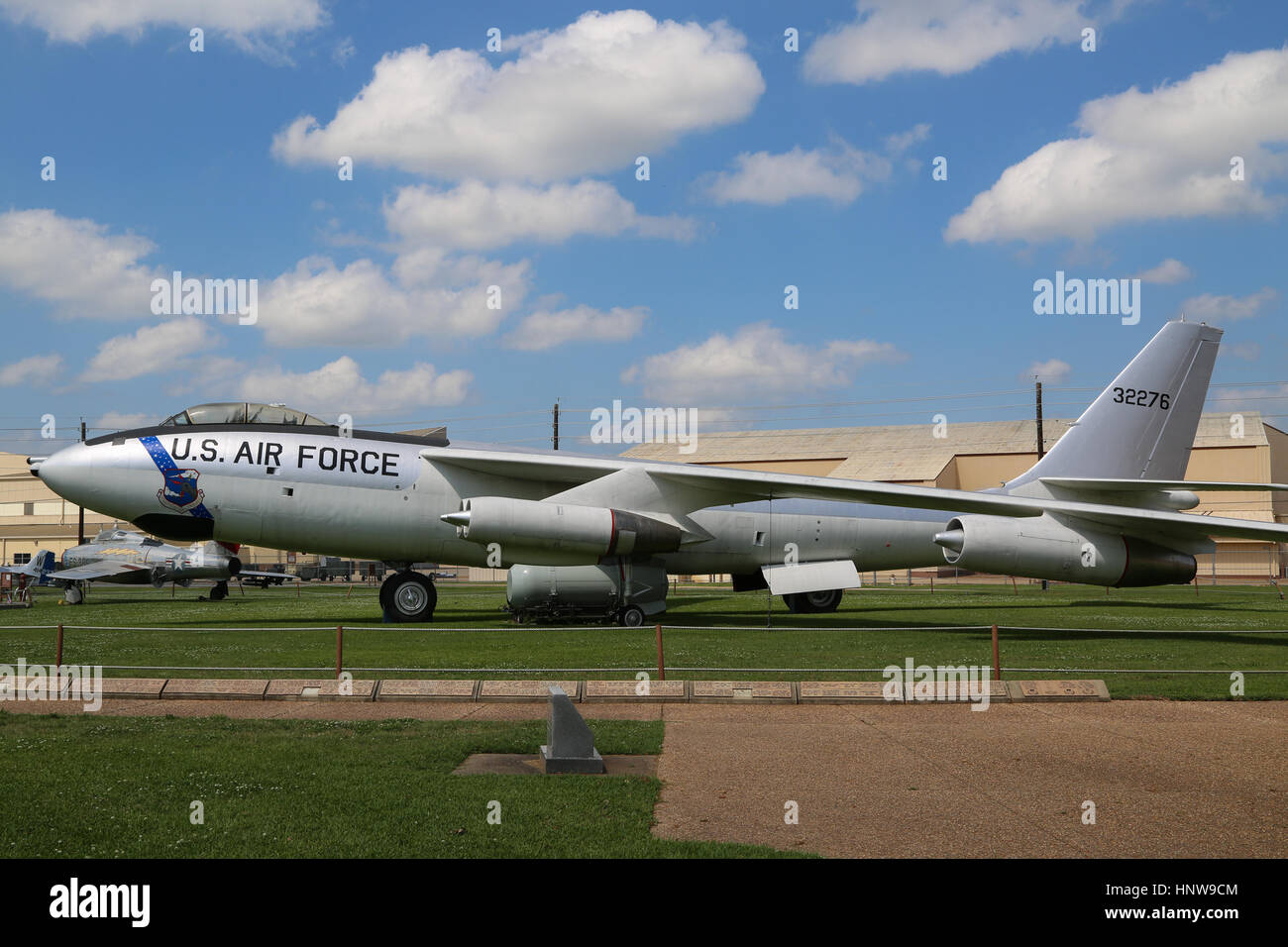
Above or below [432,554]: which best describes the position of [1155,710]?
below

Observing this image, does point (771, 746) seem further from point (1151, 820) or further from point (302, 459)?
point (302, 459)

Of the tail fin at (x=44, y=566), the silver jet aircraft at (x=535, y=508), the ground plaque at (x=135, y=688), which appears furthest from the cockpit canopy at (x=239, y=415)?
the tail fin at (x=44, y=566)

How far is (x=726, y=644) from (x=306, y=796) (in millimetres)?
11661

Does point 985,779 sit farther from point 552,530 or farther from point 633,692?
point 552,530

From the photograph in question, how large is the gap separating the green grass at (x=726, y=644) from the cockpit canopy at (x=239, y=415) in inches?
172

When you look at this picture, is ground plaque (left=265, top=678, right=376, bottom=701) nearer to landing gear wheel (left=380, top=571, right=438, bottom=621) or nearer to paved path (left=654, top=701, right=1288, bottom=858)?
paved path (left=654, top=701, right=1288, bottom=858)

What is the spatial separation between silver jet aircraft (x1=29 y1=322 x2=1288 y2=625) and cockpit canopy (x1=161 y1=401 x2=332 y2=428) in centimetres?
3

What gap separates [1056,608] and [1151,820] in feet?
81.2

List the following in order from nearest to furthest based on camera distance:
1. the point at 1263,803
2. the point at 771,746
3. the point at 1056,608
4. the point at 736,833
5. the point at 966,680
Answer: the point at 736,833 → the point at 1263,803 → the point at 771,746 → the point at 966,680 → the point at 1056,608

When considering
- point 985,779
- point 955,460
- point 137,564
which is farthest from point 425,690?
point 955,460

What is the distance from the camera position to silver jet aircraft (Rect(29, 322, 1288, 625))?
20.4m

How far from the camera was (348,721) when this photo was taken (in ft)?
36.1

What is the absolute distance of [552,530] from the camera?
66.3ft
